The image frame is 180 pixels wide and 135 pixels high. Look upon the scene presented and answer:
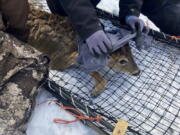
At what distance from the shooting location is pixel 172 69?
247 cm

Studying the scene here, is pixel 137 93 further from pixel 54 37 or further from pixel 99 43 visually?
pixel 54 37

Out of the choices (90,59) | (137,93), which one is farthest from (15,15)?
(137,93)

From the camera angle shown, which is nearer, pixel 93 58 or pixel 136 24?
pixel 93 58

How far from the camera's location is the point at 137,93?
2270mm

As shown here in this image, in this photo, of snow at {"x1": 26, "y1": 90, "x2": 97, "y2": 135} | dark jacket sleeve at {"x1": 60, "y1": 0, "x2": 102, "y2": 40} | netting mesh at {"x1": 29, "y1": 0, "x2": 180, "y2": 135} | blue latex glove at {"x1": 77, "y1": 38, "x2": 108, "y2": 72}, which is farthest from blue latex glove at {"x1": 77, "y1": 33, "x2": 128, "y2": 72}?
snow at {"x1": 26, "y1": 90, "x2": 97, "y2": 135}

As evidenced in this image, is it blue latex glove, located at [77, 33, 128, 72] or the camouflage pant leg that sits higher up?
the camouflage pant leg

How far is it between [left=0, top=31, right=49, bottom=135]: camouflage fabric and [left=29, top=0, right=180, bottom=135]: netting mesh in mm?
226

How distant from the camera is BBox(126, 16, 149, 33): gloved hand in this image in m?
2.17

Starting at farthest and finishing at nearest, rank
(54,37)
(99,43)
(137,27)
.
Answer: (54,37), (137,27), (99,43)

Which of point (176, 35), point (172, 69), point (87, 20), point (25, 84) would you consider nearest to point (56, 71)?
point (25, 84)

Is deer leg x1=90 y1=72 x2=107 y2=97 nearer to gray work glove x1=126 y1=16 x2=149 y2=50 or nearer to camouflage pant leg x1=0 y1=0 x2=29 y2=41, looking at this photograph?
gray work glove x1=126 y1=16 x2=149 y2=50

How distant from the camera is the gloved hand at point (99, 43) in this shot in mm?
1958

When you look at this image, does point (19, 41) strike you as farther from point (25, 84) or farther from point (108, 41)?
point (108, 41)

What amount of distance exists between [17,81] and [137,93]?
35.6 inches
